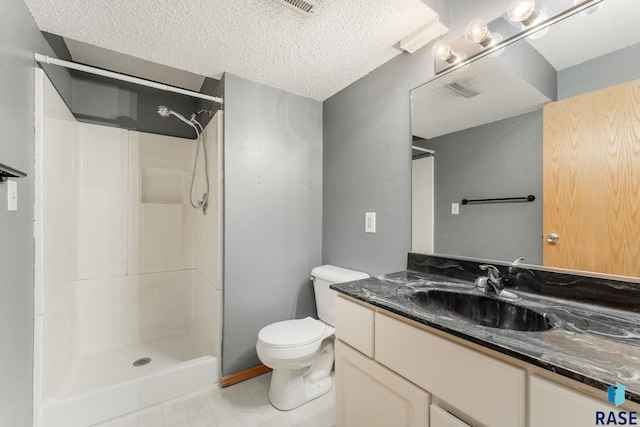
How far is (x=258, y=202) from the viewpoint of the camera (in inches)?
75.1

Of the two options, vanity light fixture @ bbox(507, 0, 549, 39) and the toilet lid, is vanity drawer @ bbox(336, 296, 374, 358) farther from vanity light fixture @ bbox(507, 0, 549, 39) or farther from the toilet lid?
vanity light fixture @ bbox(507, 0, 549, 39)

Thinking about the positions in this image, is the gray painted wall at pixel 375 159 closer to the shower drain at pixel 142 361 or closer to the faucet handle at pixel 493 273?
the faucet handle at pixel 493 273

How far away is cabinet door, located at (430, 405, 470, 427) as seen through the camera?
73 cm

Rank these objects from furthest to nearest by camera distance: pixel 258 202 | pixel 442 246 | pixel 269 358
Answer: pixel 258 202, pixel 269 358, pixel 442 246

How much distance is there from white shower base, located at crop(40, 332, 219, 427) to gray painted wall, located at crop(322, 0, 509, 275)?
1253mm

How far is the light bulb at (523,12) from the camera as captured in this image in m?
1.00

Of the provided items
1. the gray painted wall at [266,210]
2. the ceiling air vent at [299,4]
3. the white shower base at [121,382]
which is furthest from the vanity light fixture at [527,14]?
the white shower base at [121,382]

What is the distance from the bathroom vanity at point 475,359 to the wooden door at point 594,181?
10cm

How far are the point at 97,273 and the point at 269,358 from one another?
5.71ft

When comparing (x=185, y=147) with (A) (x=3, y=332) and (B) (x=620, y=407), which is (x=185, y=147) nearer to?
(A) (x=3, y=332)

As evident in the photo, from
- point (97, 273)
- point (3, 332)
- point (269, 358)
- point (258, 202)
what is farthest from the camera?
point (97, 273)

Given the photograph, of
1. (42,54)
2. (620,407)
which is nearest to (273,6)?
(42,54)

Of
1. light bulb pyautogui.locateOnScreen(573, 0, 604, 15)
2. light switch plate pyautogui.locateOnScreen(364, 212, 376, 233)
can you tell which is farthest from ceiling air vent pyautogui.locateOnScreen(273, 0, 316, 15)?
light switch plate pyautogui.locateOnScreen(364, 212, 376, 233)

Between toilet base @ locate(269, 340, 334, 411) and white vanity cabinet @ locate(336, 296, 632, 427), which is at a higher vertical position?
white vanity cabinet @ locate(336, 296, 632, 427)
